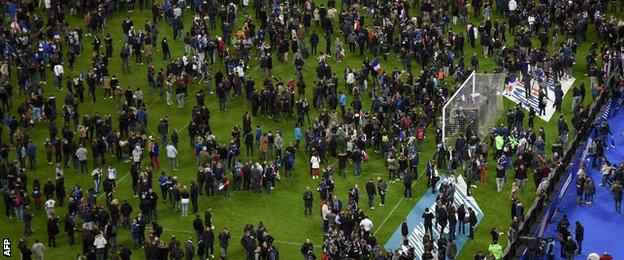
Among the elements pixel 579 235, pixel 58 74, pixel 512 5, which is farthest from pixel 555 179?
pixel 58 74

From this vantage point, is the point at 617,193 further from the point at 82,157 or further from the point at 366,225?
the point at 82,157

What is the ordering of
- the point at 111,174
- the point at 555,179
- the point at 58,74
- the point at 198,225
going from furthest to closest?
the point at 58,74 → the point at 555,179 → the point at 111,174 → the point at 198,225

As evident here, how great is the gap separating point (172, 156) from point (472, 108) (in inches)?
492

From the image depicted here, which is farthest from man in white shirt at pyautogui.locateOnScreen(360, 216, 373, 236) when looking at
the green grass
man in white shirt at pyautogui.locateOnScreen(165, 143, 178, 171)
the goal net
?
man in white shirt at pyautogui.locateOnScreen(165, 143, 178, 171)

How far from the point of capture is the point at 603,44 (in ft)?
240

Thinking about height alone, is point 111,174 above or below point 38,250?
above

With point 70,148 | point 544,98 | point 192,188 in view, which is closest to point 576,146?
point 544,98

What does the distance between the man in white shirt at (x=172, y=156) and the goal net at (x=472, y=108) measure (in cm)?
1097

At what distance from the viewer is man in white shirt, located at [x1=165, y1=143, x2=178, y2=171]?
61.5 metres

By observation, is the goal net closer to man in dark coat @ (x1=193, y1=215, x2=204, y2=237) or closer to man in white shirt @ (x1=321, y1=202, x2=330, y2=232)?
man in white shirt @ (x1=321, y1=202, x2=330, y2=232)

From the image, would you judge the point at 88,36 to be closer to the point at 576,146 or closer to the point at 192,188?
the point at 192,188

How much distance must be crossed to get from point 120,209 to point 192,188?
2.80 m

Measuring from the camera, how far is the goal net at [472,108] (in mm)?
62750

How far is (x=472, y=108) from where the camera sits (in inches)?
2483
